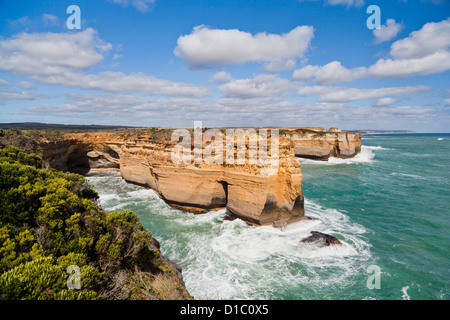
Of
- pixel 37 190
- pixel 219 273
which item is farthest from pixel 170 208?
pixel 37 190

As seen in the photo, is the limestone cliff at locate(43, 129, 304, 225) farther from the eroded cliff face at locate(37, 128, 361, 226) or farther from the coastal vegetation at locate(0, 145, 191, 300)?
the coastal vegetation at locate(0, 145, 191, 300)

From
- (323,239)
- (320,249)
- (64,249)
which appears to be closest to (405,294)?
(320,249)

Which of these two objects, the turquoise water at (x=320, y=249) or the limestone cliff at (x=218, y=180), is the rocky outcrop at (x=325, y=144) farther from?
the limestone cliff at (x=218, y=180)

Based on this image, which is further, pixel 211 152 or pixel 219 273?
pixel 211 152

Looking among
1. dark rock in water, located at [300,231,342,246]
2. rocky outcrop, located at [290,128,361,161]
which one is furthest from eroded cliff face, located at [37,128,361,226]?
rocky outcrop, located at [290,128,361,161]

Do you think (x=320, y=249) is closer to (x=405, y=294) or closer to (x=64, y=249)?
(x=405, y=294)
